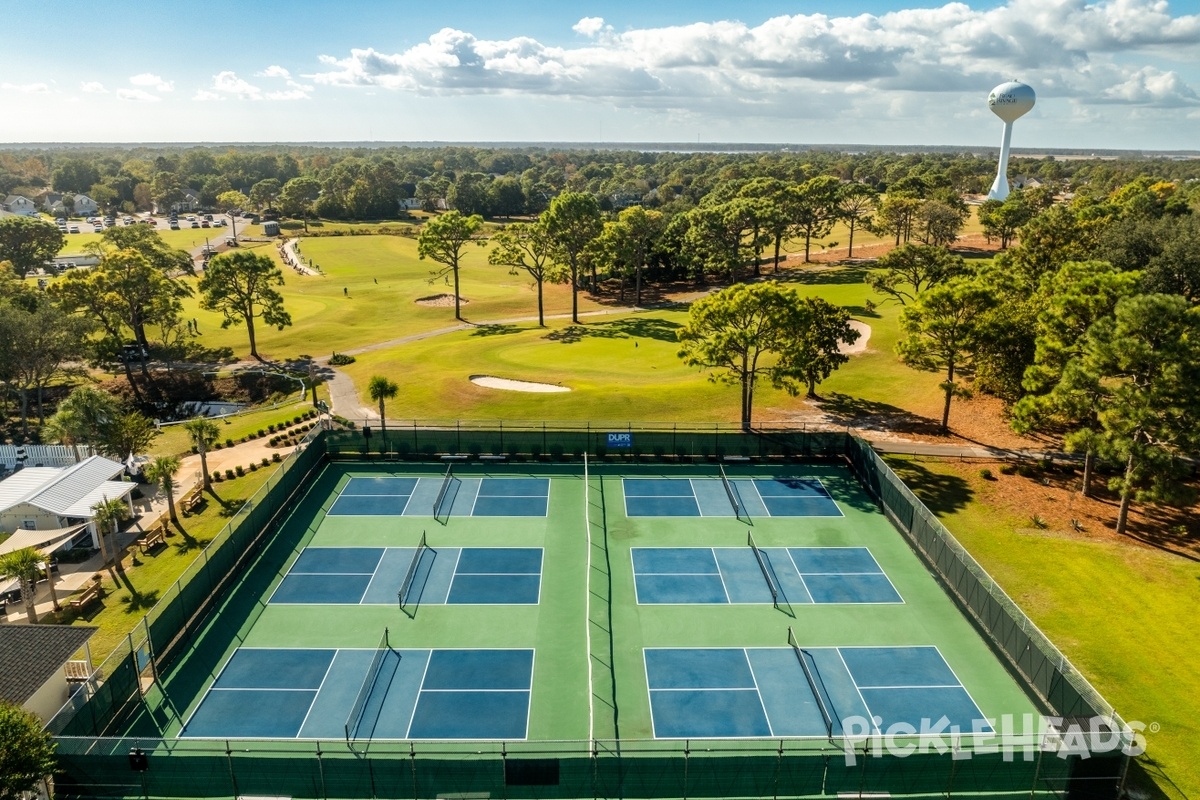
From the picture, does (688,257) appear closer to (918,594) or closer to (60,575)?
(918,594)

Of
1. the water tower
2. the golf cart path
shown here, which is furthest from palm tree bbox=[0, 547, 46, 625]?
the water tower

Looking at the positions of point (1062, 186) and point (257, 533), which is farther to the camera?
point (1062, 186)

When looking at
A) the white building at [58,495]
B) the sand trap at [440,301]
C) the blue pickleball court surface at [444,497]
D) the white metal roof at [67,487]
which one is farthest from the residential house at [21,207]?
the blue pickleball court surface at [444,497]

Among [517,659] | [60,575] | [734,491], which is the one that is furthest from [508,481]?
[60,575]

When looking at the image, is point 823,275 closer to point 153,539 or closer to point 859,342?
point 859,342

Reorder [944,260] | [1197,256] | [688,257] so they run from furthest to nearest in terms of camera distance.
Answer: [688,257]
[944,260]
[1197,256]

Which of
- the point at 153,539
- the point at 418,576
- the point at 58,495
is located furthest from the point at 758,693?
the point at 58,495
